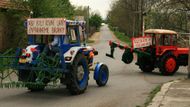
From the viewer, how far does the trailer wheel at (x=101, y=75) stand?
52.0 ft

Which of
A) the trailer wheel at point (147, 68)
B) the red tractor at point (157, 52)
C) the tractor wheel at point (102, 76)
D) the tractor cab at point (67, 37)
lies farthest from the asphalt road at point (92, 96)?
the trailer wheel at point (147, 68)

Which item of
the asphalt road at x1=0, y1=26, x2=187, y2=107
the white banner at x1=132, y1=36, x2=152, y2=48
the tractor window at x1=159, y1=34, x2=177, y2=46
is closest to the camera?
the asphalt road at x1=0, y1=26, x2=187, y2=107

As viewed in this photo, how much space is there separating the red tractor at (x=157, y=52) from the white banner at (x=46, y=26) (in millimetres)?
7182

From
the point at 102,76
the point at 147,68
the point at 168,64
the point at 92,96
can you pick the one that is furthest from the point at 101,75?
the point at 147,68

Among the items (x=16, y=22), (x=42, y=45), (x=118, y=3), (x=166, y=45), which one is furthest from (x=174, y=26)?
(x=118, y=3)

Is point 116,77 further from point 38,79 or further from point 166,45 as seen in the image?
point 38,79

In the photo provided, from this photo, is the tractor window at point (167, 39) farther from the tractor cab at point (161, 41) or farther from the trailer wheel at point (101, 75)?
the trailer wheel at point (101, 75)

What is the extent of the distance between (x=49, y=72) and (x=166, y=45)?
9.32m

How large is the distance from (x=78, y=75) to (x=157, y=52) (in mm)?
7761

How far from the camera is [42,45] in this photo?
570 inches

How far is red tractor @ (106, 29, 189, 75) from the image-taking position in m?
21.0

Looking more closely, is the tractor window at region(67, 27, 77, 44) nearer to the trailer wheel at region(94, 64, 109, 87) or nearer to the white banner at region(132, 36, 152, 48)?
the trailer wheel at region(94, 64, 109, 87)

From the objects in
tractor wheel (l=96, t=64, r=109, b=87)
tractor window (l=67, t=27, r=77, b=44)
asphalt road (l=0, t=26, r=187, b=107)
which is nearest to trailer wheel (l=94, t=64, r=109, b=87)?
tractor wheel (l=96, t=64, r=109, b=87)

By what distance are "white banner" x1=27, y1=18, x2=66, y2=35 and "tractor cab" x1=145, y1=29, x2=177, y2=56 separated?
828 cm
